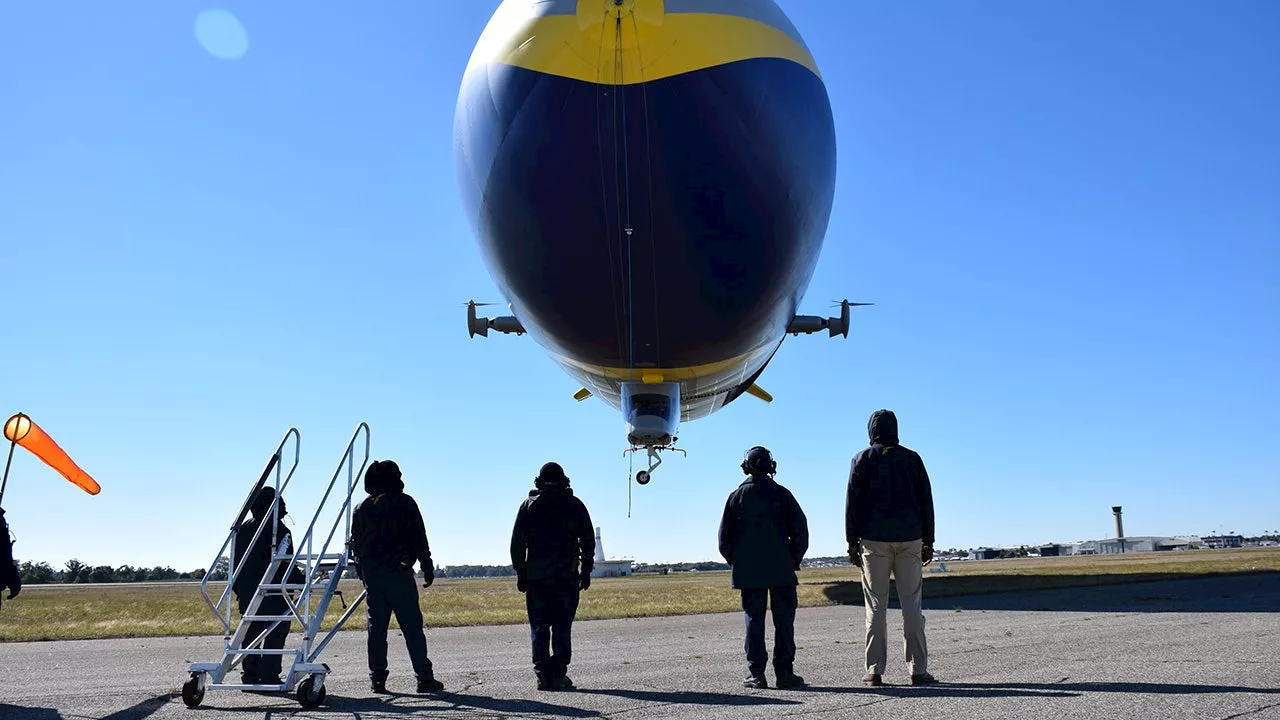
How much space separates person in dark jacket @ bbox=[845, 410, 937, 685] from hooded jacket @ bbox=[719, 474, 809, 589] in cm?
53

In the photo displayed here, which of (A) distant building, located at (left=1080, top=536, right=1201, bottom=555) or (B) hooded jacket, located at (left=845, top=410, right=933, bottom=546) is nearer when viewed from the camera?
(B) hooded jacket, located at (left=845, top=410, right=933, bottom=546)

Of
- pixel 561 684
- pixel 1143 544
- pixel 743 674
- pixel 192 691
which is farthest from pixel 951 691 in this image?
pixel 1143 544

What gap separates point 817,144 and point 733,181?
6.72 feet

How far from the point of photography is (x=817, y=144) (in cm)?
1406

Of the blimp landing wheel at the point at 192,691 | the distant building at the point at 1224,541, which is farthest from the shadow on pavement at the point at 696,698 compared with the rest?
the distant building at the point at 1224,541

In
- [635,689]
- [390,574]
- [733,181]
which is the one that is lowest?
[635,689]

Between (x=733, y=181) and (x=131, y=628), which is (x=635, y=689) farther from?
(x=131, y=628)

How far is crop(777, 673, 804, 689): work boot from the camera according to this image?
27.0ft

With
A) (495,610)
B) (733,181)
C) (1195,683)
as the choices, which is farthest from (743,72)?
(495,610)

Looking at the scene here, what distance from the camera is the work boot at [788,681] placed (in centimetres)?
822

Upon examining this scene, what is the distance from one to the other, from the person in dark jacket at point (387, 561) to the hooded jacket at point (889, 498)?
3.51 m

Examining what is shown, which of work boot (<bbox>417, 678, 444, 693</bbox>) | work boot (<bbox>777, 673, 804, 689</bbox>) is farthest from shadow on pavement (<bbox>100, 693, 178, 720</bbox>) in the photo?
work boot (<bbox>777, 673, 804, 689</bbox>)

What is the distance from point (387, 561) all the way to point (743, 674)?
3.23 metres

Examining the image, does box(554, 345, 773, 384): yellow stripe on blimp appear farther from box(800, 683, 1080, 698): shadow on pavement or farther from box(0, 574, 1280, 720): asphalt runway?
box(800, 683, 1080, 698): shadow on pavement
